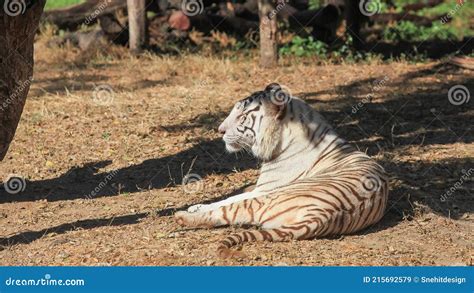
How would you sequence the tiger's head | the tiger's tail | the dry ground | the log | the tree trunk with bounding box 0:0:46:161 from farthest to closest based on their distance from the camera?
the log
the tiger's head
the tree trunk with bounding box 0:0:46:161
the dry ground
the tiger's tail

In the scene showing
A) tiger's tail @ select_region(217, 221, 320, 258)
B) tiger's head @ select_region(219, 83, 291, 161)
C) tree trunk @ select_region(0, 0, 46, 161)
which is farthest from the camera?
tiger's head @ select_region(219, 83, 291, 161)

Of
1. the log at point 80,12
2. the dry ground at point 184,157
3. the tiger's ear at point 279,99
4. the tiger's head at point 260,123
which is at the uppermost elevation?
the tiger's ear at point 279,99

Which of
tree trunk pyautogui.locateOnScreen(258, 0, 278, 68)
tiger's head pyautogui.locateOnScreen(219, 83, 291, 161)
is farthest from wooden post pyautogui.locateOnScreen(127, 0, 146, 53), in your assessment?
tiger's head pyautogui.locateOnScreen(219, 83, 291, 161)

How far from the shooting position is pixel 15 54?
269 inches

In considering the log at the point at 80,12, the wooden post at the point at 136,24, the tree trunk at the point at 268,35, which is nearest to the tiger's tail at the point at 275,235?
the tree trunk at the point at 268,35

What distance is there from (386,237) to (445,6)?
14.0m

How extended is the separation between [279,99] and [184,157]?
252cm

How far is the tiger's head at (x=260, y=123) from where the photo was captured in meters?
7.24

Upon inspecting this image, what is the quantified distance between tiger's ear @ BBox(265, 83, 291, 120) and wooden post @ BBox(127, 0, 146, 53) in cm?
687

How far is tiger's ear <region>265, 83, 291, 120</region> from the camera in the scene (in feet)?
23.5

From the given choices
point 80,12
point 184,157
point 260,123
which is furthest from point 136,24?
point 260,123

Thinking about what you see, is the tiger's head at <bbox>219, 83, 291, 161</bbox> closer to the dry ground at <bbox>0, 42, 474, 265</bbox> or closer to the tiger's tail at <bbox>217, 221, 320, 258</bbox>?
the dry ground at <bbox>0, 42, 474, 265</bbox>

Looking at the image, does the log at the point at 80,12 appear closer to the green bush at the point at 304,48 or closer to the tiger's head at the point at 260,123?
the green bush at the point at 304,48

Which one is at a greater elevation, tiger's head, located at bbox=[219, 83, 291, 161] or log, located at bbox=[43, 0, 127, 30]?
tiger's head, located at bbox=[219, 83, 291, 161]
